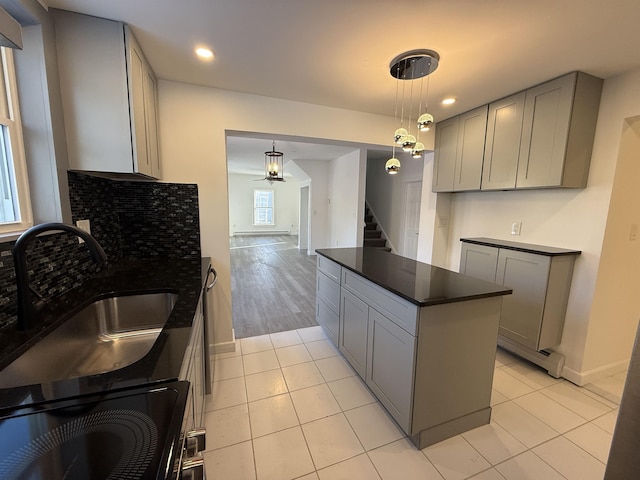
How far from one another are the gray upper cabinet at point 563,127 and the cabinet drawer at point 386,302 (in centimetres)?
175

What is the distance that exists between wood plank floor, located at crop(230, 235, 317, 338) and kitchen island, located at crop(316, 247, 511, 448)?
5.09ft

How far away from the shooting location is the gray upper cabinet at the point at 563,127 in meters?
2.07

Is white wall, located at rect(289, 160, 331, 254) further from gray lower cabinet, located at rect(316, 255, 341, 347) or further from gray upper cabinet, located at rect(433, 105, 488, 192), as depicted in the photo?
gray lower cabinet, located at rect(316, 255, 341, 347)

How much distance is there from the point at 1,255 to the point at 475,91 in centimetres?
334

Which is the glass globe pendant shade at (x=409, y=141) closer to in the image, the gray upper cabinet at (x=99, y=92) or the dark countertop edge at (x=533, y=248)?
the dark countertop edge at (x=533, y=248)

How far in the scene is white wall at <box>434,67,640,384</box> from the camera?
81.4 inches

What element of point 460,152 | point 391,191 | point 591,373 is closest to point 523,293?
point 591,373

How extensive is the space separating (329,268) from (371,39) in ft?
6.10

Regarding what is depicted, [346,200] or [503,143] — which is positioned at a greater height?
[503,143]

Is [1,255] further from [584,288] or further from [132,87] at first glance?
[584,288]

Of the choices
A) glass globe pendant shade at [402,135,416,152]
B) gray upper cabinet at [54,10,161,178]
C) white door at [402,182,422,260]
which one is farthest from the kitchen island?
white door at [402,182,422,260]

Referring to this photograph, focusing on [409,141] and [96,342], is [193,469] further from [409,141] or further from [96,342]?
[409,141]

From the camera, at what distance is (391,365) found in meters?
1.75

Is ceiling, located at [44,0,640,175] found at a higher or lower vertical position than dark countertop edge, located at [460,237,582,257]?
higher
